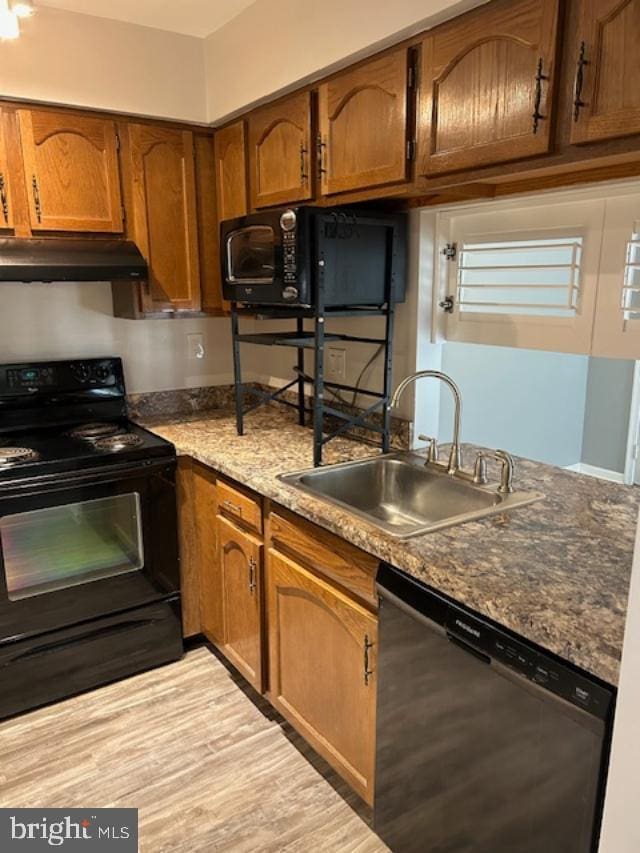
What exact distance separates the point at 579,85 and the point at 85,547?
207 centimetres

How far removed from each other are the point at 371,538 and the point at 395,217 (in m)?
1.13

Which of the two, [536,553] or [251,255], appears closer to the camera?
[536,553]

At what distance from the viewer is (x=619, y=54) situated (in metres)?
1.17

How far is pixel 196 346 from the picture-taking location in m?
2.95

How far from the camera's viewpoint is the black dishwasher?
1041 millimetres

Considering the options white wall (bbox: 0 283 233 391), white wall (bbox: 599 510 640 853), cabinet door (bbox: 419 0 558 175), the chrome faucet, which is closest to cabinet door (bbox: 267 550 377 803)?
Answer: the chrome faucet

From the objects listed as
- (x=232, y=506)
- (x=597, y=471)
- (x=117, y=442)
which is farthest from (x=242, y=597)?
(x=597, y=471)

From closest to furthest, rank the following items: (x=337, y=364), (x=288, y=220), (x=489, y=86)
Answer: (x=489, y=86) → (x=288, y=220) → (x=337, y=364)

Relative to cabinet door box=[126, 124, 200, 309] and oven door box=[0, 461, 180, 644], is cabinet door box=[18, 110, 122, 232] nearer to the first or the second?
cabinet door box=[126, 124, 200, 309]

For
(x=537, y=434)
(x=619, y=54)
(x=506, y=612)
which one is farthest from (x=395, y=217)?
(x=537, y=434)

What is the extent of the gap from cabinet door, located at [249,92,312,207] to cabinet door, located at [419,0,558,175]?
0.55 meters

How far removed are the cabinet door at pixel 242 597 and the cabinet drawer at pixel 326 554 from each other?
0.18 metres

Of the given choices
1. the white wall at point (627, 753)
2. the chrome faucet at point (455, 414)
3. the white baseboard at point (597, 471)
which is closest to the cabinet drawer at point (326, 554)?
the chrome faucet at point (455, 414)

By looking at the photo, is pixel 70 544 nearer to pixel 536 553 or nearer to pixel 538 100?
pixel 536 553
